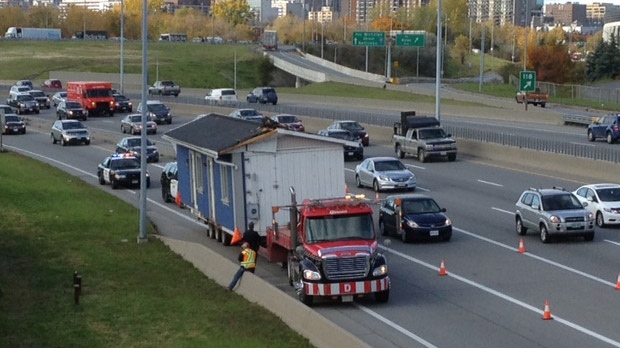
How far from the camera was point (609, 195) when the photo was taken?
3572cm

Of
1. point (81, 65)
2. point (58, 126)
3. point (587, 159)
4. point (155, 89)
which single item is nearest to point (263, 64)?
point (81, 65)

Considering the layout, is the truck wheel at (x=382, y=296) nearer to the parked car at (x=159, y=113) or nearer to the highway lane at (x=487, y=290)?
the highway lane at (x=487, y=290)

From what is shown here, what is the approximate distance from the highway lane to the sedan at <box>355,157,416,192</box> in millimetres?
3387

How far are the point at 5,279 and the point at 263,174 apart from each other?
7.06m

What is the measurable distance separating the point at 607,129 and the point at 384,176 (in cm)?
2231

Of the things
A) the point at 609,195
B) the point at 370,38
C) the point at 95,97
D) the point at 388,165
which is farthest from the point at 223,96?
the point at 609,195

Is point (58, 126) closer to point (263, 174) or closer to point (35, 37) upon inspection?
point (263, 174)

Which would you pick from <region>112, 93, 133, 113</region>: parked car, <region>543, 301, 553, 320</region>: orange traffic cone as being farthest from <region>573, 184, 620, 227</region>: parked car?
<region>112, 93, 133, 113</region>: parked car

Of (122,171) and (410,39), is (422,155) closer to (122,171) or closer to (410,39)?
(122,171)

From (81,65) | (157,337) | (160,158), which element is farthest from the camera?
(81,65)

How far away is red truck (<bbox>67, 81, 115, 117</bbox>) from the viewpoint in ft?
288

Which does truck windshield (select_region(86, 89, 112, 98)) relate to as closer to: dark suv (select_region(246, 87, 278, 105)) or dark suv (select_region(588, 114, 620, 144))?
dark suv (select_region(246, 87, 278, 105))

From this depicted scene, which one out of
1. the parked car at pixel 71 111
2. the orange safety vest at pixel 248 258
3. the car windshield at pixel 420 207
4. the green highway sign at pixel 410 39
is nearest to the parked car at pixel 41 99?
the parked car at pixel 71 111

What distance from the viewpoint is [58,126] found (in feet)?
227
